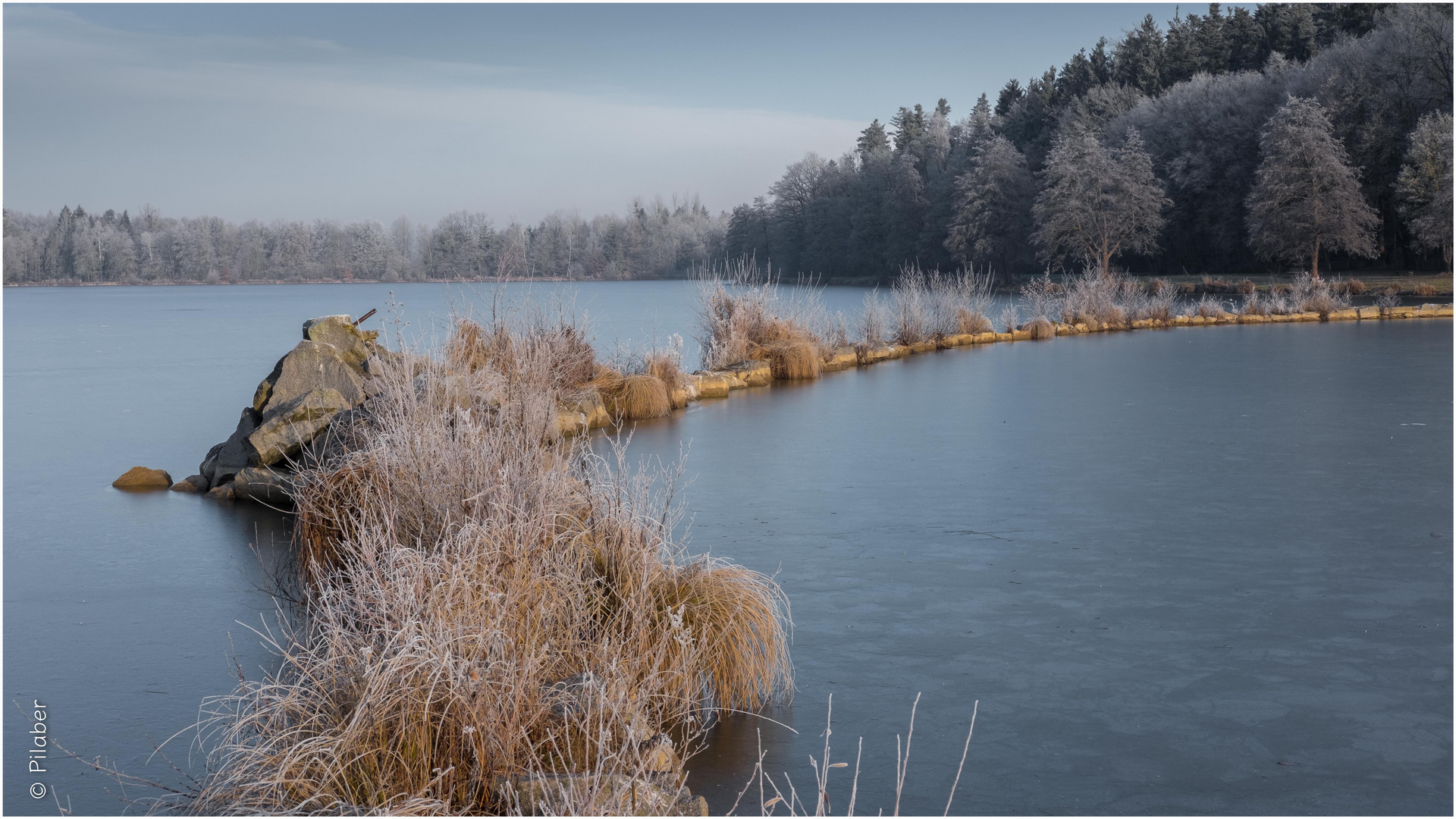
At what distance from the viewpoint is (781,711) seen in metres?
4.29

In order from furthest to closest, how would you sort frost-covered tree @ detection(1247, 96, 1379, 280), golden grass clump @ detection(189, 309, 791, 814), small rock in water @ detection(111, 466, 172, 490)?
frost-covered tree @ detection(1247, 96, 1379, 280) < small rock in water @ detection(111, 466, 172, 490) < golden grass clump @ detection(189, 309, 791, 814)

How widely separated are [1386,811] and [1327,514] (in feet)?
13.2

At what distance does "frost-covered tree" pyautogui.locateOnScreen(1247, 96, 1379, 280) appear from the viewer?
34.2 m

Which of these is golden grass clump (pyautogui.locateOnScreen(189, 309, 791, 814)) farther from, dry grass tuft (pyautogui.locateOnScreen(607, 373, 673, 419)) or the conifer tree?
the conifer tree

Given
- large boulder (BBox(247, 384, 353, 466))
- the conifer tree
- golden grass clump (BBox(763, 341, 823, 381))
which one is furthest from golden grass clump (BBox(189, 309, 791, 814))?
the conifer tree

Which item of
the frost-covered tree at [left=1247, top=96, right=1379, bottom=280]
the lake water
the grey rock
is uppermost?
the frost-covered tree at [left=1247, top=96, right=1379, bottom=280]

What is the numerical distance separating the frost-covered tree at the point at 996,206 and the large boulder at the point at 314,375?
148ft

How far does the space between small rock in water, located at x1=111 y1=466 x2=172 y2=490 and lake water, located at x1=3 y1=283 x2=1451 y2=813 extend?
0.18 m

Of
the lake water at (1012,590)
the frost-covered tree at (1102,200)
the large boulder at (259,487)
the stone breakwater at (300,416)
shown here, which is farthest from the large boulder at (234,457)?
the frost-covered tree at (1102,200)

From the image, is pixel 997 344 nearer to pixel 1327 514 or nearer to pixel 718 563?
pixel 1327 514

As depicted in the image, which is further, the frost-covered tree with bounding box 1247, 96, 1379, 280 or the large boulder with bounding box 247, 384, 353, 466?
the frost-covered tree with bounding box 1247, 96, 1379, 280

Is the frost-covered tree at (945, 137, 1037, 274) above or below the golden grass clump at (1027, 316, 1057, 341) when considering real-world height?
above

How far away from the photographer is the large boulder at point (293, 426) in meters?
8.50

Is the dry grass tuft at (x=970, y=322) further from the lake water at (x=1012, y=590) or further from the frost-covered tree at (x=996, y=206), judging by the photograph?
the frost-covered tree at (x=996, y=206)
